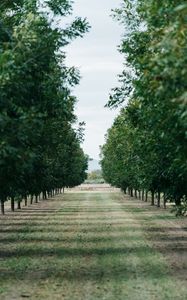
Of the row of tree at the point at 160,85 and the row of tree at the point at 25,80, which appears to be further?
the row of tree at the point at 25,80

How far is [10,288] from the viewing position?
1700cm

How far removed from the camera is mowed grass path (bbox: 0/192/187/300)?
16469 mm

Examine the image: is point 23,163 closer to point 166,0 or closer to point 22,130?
point 22,130

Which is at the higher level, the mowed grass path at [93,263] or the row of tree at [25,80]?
the row of tree at [25,80]

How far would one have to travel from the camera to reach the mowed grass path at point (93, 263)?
16469 mm

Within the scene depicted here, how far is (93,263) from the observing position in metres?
22.0

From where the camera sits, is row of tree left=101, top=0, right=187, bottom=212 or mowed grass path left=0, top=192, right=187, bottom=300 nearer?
row of tree left=101, top=0, right=187, bottom=212

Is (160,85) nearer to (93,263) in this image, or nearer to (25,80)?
(25,80)

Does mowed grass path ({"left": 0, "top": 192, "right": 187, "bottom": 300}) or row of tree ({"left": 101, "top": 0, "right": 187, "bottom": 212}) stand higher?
row of tree ({"left": 101, "top": 0, "right": 187, "bottom": 212})

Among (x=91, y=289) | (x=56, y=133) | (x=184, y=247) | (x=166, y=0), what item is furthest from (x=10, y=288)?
(x=56, y=133)

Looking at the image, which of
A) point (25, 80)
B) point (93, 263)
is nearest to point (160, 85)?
point (25, 80)

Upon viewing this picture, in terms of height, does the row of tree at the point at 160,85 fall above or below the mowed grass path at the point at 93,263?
above

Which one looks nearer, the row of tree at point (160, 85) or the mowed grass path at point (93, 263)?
the row of tree at point (160, 85)

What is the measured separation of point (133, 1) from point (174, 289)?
15.3m
